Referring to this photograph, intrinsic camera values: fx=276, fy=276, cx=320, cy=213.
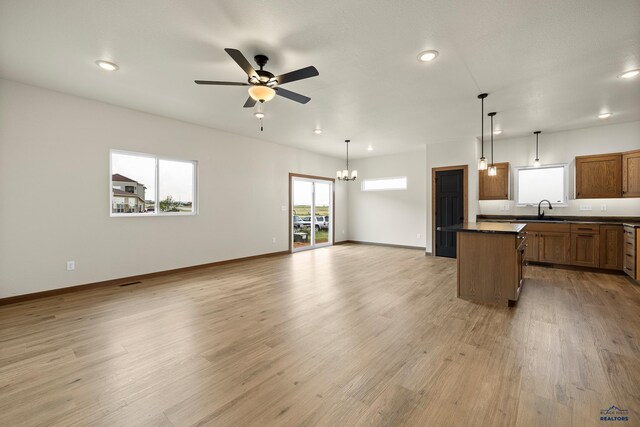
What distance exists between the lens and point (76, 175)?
13.5 feet

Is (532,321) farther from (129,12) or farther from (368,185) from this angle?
(368,185)

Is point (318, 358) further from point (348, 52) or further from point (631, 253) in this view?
point (631, 253)

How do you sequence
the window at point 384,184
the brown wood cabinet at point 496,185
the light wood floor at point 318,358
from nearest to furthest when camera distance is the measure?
1. the light wood floor at point 318,358
2. the brown wood cabinet at point 496,185
3. the window at point 384,184

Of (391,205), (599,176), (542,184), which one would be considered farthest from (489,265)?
(391,205)

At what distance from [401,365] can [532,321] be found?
188cm

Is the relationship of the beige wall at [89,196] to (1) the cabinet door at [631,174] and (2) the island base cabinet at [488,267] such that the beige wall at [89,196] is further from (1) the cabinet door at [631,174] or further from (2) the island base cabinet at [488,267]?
(1) the cabinet door at [631,174]

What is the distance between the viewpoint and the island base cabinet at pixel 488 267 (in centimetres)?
347

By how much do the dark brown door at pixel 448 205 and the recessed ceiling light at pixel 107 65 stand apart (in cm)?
658

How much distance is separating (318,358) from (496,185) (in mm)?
6172

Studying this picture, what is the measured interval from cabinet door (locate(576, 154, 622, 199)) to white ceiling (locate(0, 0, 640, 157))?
1.01 m

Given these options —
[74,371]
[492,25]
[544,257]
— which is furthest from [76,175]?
[544,257]

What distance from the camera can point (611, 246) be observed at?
16.6 ft

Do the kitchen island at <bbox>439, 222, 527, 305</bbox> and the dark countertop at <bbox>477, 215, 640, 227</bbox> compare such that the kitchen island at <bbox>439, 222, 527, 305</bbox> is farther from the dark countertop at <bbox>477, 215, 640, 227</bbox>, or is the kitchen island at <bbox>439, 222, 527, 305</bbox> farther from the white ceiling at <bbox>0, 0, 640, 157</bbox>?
the dark countertop at <bbox>477, 215, 640, 227</bbox>

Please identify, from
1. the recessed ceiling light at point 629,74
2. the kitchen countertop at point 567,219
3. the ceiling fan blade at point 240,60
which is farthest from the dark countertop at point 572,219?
the ceiling fan blade at point 240,60
